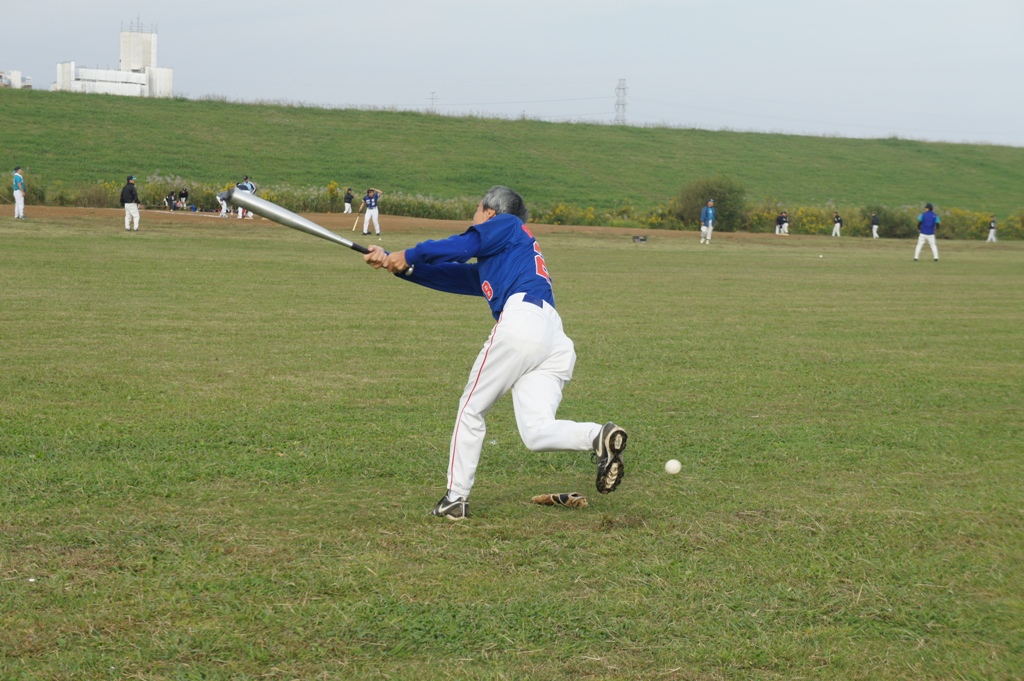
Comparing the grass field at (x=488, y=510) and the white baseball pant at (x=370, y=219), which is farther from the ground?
the white baseball pant at (x=370, y=219)


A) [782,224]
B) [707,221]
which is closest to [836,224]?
[782,224]

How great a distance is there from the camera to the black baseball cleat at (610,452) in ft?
19.5

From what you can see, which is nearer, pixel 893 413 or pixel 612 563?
pixel 612 563

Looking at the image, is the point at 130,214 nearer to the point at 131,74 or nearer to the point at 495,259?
the point at 495,259

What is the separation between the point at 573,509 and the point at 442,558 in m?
1.34

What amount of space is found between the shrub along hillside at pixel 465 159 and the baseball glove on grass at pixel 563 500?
44.0 m

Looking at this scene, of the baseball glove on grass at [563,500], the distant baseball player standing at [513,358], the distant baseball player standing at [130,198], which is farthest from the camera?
the distant baseball player standing at [130,198]

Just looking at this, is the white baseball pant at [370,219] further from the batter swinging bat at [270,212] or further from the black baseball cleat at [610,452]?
the black baseball cleat at [610,452]

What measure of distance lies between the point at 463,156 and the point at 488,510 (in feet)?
236

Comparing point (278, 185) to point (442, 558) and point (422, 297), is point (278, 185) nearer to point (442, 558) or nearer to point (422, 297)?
point (422, 297)

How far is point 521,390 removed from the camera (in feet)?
20.6

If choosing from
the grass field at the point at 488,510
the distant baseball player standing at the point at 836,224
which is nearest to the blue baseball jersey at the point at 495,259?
the grass field at the point at 488,510

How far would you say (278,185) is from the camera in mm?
61781

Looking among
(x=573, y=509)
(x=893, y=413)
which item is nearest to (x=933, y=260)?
(x=893, y=413)
